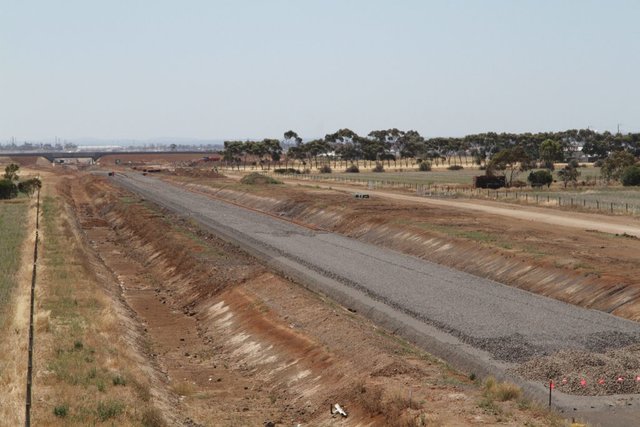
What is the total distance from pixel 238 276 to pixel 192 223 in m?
31.5

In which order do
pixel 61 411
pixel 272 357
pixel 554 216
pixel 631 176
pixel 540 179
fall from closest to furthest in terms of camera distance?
pixel 61 411, pixel 272 357, pixel 554 216, pixel 631 176, pixel 540 179

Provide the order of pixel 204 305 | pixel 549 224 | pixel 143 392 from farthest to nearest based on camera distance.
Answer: pixel 549 224
pixel 204 305
pixel 143 392

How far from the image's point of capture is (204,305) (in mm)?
43688

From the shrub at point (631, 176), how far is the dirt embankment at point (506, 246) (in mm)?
39151

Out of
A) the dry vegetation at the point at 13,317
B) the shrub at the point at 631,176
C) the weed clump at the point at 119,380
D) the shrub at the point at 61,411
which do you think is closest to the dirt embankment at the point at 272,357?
the weed clump at the point at 119,380

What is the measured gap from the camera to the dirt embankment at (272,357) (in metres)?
23.4

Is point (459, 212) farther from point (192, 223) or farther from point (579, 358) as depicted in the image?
point (579, 358)

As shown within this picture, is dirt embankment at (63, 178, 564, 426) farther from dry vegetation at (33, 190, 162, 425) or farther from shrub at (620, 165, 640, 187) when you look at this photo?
shrub at (620, 165, 640, 187)

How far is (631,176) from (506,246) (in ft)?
212

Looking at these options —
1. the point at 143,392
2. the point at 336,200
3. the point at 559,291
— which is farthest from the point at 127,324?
the point at 336,200

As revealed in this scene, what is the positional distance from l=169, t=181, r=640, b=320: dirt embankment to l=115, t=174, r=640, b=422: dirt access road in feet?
4.98

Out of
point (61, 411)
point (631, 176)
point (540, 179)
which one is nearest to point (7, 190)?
point (540, 179)

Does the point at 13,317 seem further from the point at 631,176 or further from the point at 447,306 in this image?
the point at 631,176

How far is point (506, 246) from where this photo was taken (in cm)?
5097
